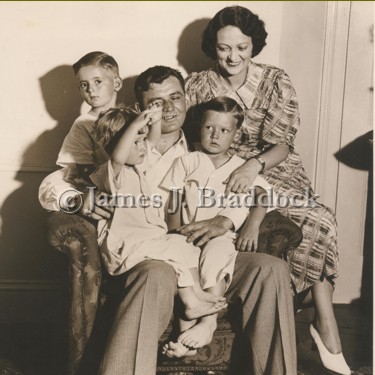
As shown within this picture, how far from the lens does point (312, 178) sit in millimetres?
3338

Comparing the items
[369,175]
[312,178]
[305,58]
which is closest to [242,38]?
[305,58]

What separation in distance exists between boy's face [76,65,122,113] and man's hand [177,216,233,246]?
815 millimetres

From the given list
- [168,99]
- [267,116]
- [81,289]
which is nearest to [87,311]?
[81,289]

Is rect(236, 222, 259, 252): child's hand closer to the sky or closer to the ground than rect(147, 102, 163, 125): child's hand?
closer to the ground

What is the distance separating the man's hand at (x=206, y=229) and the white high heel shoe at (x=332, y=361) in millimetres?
793

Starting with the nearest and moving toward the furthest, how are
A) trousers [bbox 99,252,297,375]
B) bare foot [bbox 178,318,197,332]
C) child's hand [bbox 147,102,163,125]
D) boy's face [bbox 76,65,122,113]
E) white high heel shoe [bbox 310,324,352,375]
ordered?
trousers [bbox 99,252,297,375] → bare foot [bbox 178,318,197,332] → child's hand [bbox 147,102,163,125] → white high heel shoe [bbox 310,324,352,375] → boy's face [bbox 76,65,122,113]

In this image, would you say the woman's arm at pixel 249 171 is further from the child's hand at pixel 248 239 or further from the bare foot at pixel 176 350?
the bare foot at pixel 176 350

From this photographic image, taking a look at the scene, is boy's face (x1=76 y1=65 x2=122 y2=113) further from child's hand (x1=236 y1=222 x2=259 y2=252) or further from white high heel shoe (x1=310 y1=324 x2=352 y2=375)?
white high heel shoe (x1=310 y1=324 x2=352 y2=375)

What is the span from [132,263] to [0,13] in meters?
1.75

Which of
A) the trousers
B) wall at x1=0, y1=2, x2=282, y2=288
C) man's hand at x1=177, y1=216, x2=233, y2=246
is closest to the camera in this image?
the trousers

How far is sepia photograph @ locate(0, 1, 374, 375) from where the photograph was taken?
207 cm

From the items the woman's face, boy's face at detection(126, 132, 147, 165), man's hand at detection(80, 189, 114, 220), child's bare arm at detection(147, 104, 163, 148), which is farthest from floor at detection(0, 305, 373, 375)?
the woman's face

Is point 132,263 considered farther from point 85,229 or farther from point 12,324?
point 12,324

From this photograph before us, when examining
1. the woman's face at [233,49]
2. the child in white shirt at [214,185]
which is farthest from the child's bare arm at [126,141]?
the woman's face at [233,49]
